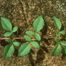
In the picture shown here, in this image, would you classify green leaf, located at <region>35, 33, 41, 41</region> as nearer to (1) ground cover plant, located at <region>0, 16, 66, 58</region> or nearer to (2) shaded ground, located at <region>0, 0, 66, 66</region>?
(1) ground cover plant, located at <region>0, 16, 66, 58</region>

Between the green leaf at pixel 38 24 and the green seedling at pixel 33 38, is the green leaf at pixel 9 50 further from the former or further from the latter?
the green leaf at pixel 38 24

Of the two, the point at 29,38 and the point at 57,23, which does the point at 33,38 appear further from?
the point at 57,23

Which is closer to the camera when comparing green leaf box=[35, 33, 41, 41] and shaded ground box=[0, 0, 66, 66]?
green leaf box=[35, 33, 41, 41]

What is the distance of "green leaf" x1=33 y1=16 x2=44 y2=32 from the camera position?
4.40 ft

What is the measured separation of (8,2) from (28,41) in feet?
0.98

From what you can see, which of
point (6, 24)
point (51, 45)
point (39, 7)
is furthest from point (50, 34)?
point (6, 24)

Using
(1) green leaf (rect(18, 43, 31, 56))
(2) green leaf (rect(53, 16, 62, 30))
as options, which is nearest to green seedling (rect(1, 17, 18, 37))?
(1) green leaf (rect(18, 43, 31, 56))

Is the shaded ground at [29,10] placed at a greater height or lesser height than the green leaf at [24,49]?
greater

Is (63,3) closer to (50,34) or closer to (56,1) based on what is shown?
(56,1)

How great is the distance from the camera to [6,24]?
1.35m

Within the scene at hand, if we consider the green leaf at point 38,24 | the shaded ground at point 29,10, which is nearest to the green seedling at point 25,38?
the green leaf at point 38,24

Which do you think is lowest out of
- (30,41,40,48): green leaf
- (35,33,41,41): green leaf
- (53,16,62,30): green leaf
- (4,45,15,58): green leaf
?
(4,45,15,58): green leaf

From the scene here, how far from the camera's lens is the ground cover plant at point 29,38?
1311 millimetres

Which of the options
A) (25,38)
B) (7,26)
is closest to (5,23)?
(7,26)
